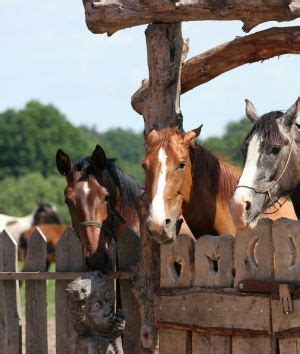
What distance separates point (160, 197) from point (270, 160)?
742 mm

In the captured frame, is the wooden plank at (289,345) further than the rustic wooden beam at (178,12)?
No

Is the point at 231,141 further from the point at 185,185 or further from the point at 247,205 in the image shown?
the point at 247,205

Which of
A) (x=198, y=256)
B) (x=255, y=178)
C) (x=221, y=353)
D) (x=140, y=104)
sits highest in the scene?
(x=140, y=104)

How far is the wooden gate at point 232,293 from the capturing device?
6070 mm

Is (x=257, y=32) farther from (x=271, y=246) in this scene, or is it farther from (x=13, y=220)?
(x=13, y=220)

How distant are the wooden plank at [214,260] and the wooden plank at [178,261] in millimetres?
103

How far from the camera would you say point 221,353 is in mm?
6543

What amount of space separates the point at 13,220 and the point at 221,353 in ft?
58.3

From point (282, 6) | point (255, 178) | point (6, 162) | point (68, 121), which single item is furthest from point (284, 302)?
point (68, 121)

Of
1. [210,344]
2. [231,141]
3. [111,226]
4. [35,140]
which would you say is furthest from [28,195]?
[210,344]

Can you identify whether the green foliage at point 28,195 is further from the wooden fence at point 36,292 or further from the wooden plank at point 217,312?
the wooden plank at point 217,312

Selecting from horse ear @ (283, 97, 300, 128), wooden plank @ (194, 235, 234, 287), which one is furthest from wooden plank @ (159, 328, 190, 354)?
horse ear @ (283, 97, 300, 128)

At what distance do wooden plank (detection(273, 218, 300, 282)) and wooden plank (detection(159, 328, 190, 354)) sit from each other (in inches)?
40.1

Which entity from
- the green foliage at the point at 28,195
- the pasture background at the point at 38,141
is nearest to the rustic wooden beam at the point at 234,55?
the green foliage at the point at 28,195
